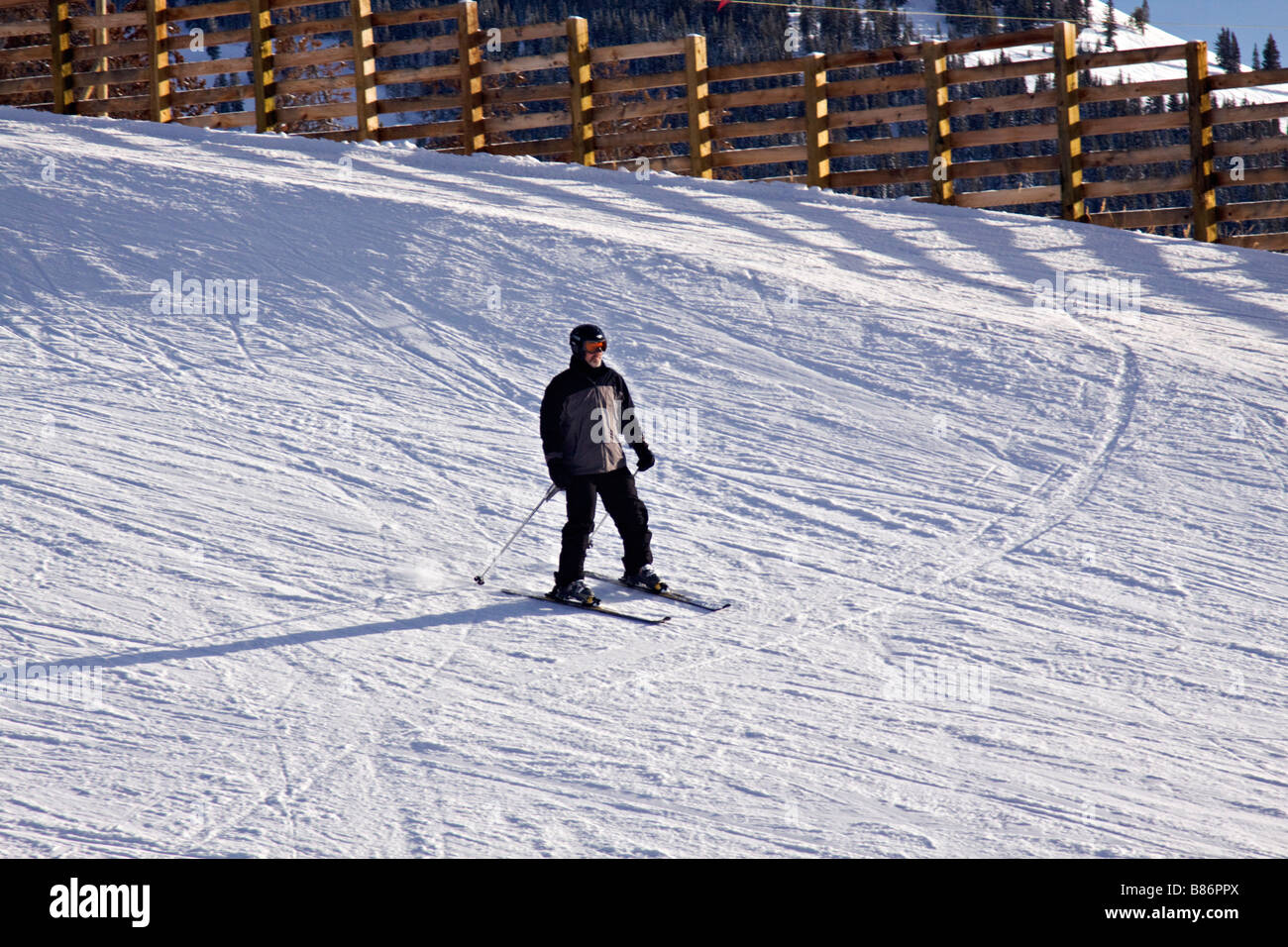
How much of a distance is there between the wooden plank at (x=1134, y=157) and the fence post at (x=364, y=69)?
26.9ft

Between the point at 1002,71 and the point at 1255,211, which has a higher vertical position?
the point at 1002,71

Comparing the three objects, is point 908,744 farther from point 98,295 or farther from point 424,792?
point 98,295

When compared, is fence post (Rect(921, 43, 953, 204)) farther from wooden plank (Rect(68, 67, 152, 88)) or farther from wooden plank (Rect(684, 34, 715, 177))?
wooden plank (Rect(68, 67, 152, 88))

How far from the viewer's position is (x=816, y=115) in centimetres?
1339

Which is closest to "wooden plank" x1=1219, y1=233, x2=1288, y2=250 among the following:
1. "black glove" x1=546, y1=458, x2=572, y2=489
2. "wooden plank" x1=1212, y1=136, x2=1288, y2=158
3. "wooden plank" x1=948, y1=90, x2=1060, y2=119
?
"wooden plank" x1=1212, y1=136, x2=1288, y2=158

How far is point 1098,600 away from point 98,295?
24.6 ft

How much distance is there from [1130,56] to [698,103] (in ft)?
14.7

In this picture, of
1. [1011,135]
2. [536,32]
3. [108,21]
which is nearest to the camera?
[1011,135]


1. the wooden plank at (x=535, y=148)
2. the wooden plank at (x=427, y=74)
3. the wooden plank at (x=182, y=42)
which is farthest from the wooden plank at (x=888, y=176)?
the wooden plank at (x=182, y=42)

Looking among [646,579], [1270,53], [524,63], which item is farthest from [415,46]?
[1270,53]

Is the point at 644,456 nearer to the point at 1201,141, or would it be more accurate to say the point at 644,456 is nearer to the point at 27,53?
the point at 1201,141

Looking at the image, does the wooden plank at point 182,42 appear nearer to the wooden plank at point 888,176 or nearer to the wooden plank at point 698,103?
the wooden plank at point 698,103

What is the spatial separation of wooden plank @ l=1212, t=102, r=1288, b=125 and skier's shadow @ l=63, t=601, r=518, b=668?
9.84 m

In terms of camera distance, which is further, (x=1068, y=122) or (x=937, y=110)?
(x=937, y=110)
